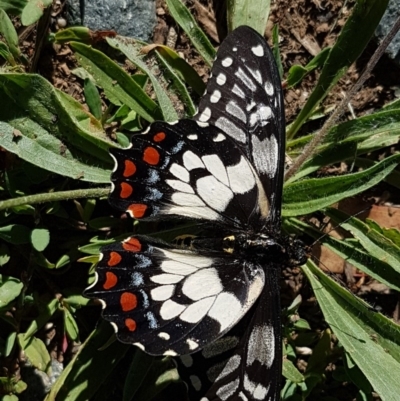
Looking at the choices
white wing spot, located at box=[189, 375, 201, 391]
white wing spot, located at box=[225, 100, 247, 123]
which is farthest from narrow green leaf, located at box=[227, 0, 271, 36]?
white wing spot, located at box=[189, 375, 201, 391]

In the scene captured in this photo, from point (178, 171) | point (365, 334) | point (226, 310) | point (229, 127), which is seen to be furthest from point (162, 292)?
point (365, 334)

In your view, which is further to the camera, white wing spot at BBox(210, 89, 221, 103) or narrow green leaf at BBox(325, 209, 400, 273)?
narrow green leaf at BBox(325, 209, 400, 273)

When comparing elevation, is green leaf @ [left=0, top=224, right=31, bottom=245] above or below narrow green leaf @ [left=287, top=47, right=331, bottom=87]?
below

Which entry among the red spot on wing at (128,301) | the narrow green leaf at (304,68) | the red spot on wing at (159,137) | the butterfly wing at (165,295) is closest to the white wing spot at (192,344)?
the butterfly wing at (165,295)

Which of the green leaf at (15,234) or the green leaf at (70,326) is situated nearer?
the green leaf at (15,234)

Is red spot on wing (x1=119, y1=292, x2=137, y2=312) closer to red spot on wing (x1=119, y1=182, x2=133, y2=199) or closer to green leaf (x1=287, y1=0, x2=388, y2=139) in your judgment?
red spot on wing (x1=119, y1=182, x2=133, y2=199)

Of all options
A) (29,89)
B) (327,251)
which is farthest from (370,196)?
(29,89)

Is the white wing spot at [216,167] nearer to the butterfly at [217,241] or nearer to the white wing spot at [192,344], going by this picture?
the butterfly at [217,241]
